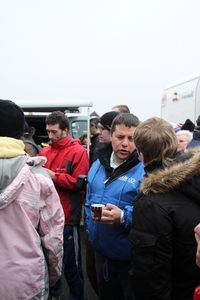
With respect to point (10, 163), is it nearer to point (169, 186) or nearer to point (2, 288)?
point (2, 288)

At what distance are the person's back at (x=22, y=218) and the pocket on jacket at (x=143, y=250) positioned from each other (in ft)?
1.89

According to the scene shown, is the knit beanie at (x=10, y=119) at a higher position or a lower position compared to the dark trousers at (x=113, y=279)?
higher

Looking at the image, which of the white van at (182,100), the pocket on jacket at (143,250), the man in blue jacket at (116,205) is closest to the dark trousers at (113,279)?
the man in blue jacket at (116,205)

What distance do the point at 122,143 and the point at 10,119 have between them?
989mm

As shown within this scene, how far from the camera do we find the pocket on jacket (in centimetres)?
160

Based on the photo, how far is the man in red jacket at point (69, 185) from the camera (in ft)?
11.2

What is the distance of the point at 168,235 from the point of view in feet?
5.16

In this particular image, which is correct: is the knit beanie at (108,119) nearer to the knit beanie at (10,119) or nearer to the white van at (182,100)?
the knit beanie at (10,119)

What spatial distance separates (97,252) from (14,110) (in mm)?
1381

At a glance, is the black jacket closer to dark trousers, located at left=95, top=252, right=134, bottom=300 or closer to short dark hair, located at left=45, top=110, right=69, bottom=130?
dark trousers, located at left=95, top=252, right=134, bottom=300

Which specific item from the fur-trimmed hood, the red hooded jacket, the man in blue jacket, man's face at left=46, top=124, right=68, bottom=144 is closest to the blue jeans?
the red hooded jacket

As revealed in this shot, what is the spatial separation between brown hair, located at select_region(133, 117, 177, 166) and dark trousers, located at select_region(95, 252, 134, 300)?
0.96 metres

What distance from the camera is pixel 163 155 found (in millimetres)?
1857

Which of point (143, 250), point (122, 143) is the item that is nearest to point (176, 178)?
point (143, 250)
